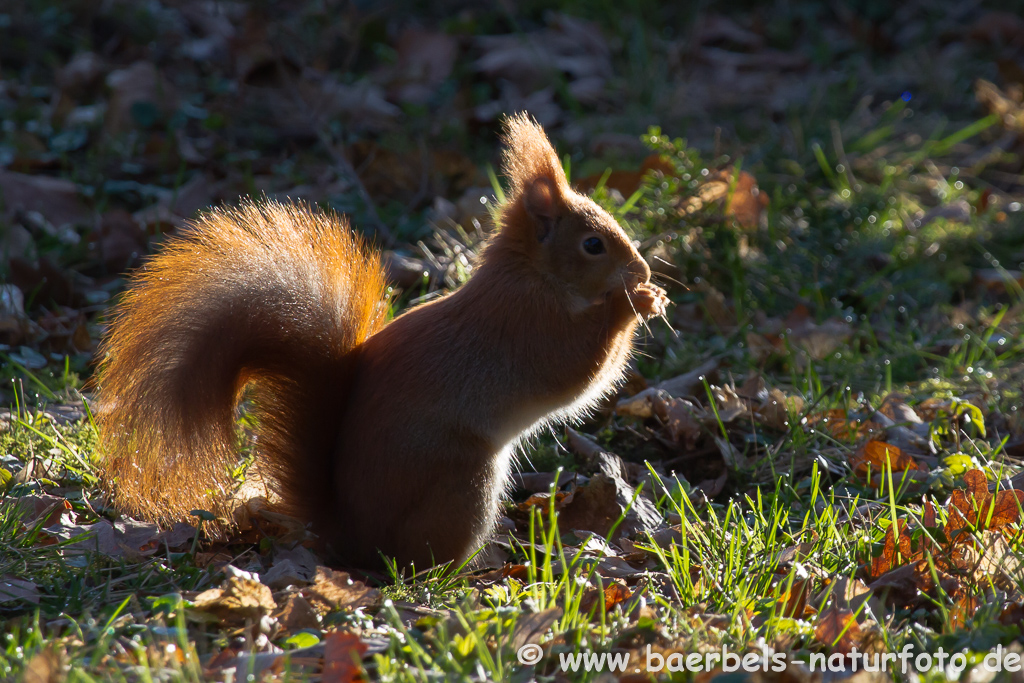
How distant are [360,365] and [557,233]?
55cm

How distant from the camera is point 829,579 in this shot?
1747 mm

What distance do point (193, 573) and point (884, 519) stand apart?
136 centimetres

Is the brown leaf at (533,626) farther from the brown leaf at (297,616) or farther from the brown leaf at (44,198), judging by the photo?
the brown leaf at (44,198)

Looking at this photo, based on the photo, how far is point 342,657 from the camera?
1.45 m

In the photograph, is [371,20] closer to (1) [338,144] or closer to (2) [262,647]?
(1) [338,144]

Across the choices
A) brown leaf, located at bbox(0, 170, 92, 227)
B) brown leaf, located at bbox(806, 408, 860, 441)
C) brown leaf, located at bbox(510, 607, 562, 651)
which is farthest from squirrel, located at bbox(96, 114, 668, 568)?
brown leaf, located at bbox(0, 170, 92, 227)

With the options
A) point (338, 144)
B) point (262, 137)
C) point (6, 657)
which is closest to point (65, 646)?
point (6, 657)

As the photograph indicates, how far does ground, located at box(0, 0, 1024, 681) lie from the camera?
5.18 feet

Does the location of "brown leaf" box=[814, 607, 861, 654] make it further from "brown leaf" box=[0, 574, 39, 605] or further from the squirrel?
"brown leaf" box=[0, 574, 39, 605]

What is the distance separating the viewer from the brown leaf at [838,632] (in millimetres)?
1554

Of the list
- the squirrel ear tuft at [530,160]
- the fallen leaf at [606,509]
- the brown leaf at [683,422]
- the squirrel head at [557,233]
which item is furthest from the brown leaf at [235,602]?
the brown leaf at [683,422]

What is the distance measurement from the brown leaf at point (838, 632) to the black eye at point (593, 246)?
99 cm

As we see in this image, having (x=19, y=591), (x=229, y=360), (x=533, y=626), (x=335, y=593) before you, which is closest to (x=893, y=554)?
(x=533, y=626)

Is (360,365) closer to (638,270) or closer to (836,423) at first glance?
(638,270)
